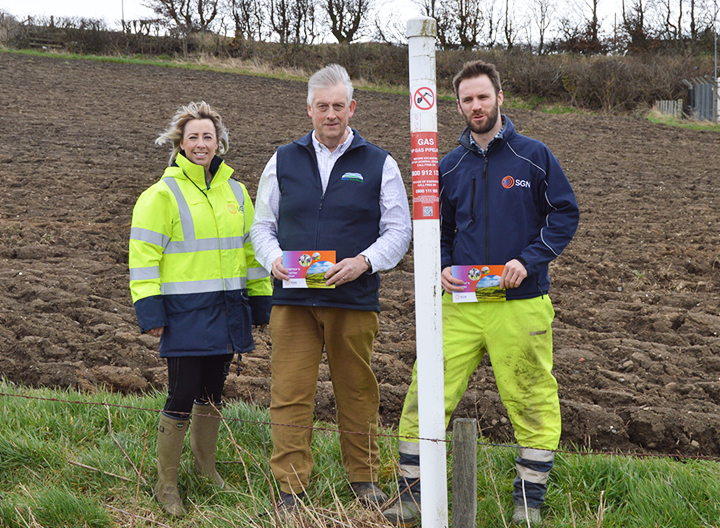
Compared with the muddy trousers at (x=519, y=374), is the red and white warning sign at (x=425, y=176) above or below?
above

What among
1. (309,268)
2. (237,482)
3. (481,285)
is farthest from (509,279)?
(237,482)

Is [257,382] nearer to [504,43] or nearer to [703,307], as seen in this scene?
[703,307]

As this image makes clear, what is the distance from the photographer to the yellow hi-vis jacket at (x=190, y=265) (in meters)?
3.22

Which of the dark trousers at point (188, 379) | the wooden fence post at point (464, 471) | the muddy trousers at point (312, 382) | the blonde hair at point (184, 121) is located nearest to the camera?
the wooden fence post at point (464, 471)

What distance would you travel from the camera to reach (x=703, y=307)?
6.17 metres

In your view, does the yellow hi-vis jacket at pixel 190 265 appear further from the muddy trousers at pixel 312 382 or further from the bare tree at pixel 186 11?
the bare tree at pixel 186 11

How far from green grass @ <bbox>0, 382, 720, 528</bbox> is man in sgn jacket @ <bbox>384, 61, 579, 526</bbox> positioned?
23 centimetres

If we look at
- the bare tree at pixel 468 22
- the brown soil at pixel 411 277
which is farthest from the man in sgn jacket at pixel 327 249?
the bare tree at pixel 468 22

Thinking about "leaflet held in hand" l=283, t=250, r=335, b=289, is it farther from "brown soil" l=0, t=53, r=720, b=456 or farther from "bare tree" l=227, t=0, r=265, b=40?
"bare tree" l=227, t=0, r=265, b=40

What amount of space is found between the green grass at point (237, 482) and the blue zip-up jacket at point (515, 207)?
38.8 inches

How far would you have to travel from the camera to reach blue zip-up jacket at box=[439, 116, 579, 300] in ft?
10.2

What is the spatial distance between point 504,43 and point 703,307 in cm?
2878

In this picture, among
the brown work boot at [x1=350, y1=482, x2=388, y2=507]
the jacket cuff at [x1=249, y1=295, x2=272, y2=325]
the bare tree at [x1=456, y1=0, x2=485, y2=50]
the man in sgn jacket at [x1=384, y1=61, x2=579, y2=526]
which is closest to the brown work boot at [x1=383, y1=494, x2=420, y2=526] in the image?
the man in sgn jacket at [x1=384, y1=61, x2=579, y2=526]

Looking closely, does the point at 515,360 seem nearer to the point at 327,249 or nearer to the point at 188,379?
the point at 327,249
